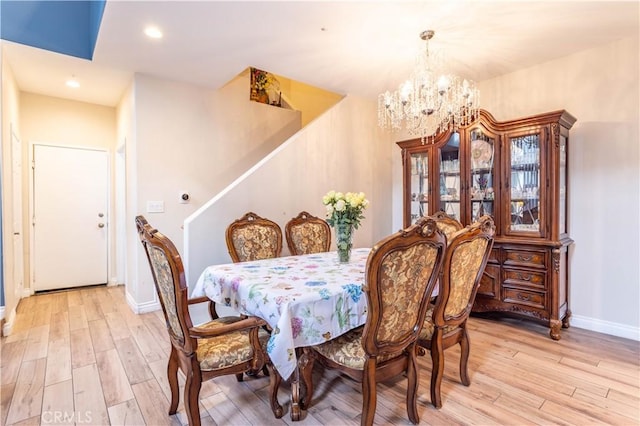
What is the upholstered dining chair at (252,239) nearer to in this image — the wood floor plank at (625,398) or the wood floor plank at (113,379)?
the wood floor plank at (113,379)

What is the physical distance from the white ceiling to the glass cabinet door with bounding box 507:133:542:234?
2.91 ft

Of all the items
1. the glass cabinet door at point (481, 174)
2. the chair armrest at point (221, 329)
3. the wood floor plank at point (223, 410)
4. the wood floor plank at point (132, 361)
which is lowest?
the wood floor plank at point (223, 410)

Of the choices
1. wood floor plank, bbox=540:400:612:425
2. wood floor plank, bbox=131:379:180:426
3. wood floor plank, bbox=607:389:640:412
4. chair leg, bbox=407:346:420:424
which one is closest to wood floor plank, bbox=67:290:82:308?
wood floor plank, bbox=131:379:180:426

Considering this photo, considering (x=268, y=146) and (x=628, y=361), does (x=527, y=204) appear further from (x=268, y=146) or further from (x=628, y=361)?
(x=268, y=146)

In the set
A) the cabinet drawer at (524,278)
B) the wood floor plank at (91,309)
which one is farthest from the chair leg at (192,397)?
the cabinet drawer at (524,278)

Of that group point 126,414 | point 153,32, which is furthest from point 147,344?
point 153,32

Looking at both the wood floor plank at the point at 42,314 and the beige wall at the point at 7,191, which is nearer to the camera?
the beige wall at the point at 7,191

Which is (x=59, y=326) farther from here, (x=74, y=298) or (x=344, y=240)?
(x=344, y=240)

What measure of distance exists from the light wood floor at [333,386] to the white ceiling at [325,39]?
2605 mm

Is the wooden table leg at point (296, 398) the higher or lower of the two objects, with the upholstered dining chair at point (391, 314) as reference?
lower

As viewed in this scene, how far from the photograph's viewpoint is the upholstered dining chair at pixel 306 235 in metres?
3.17

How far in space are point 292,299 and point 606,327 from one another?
314cm

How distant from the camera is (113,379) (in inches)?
87.4

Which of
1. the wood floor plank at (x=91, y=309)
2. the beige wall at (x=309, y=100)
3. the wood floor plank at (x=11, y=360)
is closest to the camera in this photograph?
the wood floor plank at (x=11, y=360)
